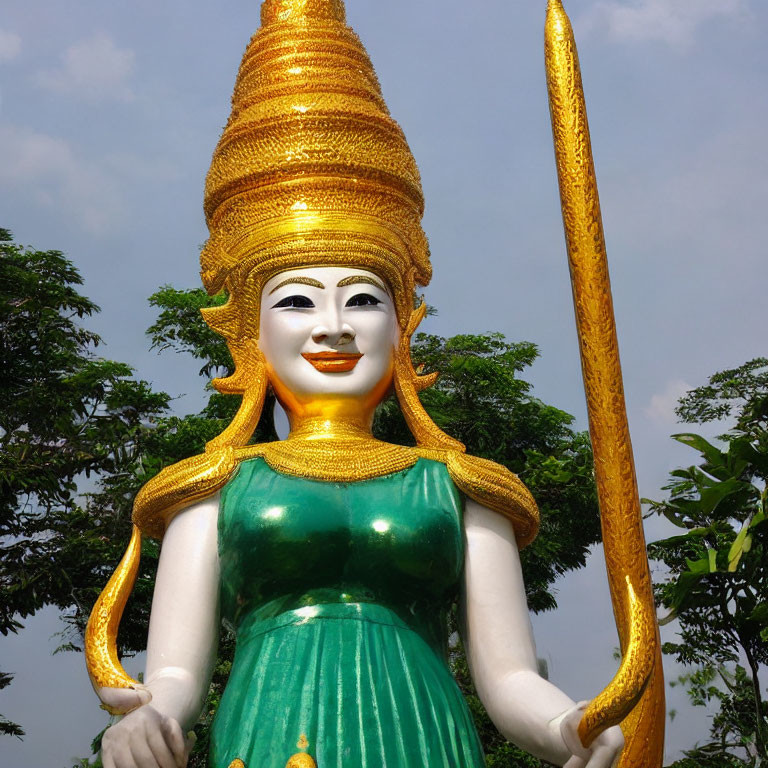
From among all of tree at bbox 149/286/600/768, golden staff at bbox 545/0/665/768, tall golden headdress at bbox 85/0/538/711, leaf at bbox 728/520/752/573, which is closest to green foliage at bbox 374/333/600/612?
tree at bbox 149/286/600/768

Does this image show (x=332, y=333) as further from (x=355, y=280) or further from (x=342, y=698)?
(x=342, y=698)

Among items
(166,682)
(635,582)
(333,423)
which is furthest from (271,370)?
(635,582)

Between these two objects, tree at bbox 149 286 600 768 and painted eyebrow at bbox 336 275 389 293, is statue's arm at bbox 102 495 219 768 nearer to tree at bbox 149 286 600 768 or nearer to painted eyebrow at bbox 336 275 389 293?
painted eyebrow at bbox 336 275 389 293

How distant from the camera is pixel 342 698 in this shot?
11.1ft

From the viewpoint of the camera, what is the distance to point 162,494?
386 centimetres

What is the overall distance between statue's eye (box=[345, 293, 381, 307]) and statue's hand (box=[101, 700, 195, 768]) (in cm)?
163

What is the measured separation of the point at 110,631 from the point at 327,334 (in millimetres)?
1227

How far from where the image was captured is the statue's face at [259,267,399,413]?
416 cm

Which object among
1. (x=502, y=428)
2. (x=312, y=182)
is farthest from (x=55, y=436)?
(x=312, y=182)

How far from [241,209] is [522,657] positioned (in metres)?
1.91

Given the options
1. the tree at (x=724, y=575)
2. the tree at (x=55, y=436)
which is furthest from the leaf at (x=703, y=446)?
the tree at (x=55, y=436)

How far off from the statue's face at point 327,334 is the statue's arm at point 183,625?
1.95ft

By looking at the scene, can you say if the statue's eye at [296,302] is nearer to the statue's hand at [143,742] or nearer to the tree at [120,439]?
the statue's hand at [143,742]

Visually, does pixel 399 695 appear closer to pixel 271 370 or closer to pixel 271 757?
pixel 271 757
